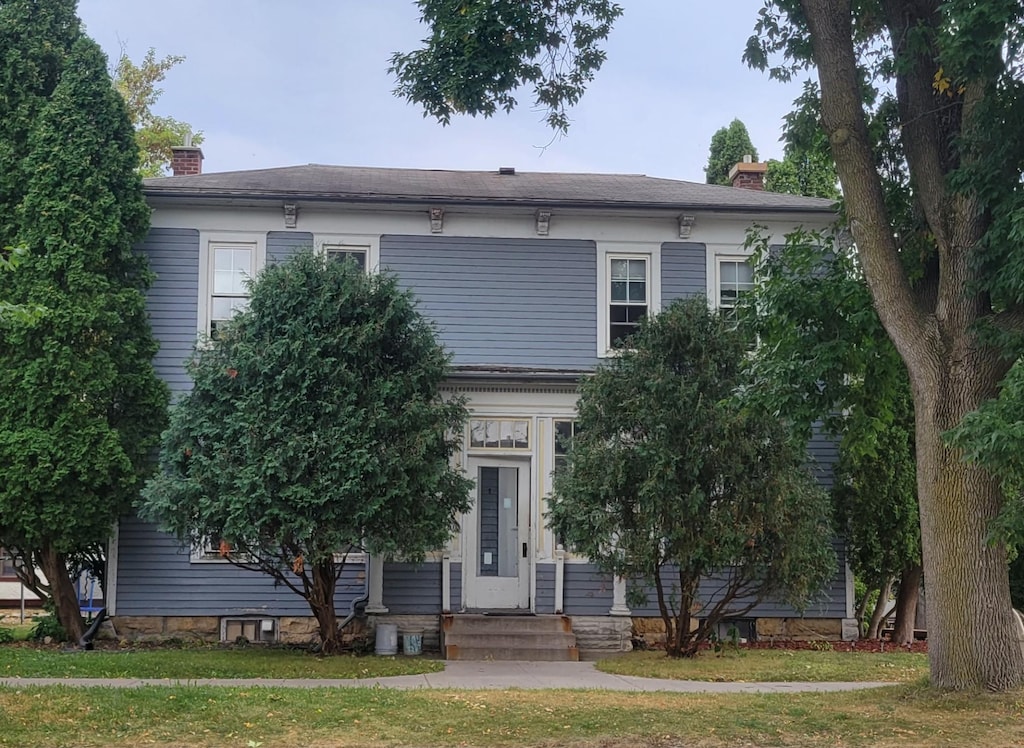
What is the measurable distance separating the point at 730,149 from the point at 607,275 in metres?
17.3

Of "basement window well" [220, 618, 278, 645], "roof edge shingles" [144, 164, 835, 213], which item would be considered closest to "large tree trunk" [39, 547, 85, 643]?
"basement window well" [220, 618, 278, 645]

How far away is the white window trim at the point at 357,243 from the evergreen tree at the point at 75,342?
102 inches

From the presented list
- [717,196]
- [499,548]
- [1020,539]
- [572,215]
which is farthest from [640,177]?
[1020,539]

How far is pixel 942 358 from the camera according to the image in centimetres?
985

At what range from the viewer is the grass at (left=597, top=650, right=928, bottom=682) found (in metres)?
12.7

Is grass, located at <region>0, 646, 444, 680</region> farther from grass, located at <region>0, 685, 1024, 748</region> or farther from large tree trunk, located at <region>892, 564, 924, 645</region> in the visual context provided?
large tree trunk, located at <region>892, 564, 924, 645</region>

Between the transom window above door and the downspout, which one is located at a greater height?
the transom window above door

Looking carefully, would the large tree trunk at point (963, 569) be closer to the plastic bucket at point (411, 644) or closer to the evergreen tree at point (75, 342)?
the plastic bucket at point (411, 644)

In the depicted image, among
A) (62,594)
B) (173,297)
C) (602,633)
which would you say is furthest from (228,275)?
(602,633)

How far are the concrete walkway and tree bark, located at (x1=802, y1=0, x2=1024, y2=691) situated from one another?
7.48 feet

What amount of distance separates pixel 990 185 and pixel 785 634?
354 inches

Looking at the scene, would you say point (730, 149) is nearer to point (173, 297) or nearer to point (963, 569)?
point (173, 297)

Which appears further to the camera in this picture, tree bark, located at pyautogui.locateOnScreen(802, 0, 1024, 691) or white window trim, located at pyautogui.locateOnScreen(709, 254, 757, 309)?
white window trim, located at pyautogui.locateOnScreen(709, 254, 757, 309)

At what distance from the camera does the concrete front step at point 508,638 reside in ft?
46.8
